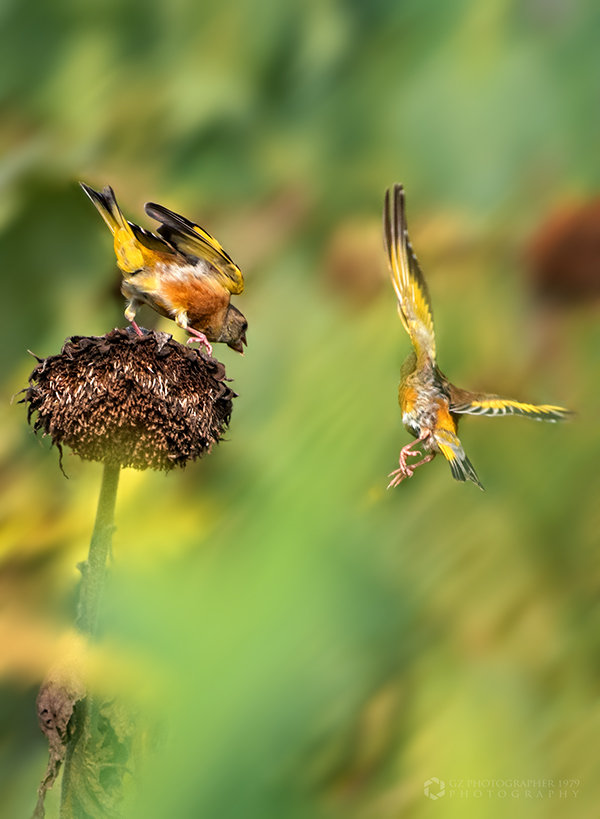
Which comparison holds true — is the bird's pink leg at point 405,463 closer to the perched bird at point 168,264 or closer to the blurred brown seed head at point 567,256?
the perched bird at point 168,264

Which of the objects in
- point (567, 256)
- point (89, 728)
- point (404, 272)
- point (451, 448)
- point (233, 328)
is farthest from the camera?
point (567, 256)

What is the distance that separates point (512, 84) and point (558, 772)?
3.34ft

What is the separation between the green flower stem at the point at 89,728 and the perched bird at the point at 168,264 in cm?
24

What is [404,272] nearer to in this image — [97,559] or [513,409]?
[513,409]

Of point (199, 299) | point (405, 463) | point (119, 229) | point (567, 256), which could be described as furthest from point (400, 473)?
point (567, 256)

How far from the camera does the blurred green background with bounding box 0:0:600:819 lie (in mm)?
732

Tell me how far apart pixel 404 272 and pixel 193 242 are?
250 mm

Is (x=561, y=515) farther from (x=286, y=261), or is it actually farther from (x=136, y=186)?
(x=136, y=186)

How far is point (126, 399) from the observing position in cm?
69

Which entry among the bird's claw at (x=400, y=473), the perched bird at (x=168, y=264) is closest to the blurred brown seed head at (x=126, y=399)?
the perched bird at (x=168, y=264)

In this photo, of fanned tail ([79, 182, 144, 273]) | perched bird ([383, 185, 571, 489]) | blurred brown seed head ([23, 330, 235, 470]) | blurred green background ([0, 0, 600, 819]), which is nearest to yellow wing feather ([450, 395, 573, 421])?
perched bird ([383, 185, 571, 489])

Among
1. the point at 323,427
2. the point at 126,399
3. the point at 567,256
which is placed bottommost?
the point at 126,399

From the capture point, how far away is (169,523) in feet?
3.36

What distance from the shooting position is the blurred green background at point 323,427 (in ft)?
2.40
